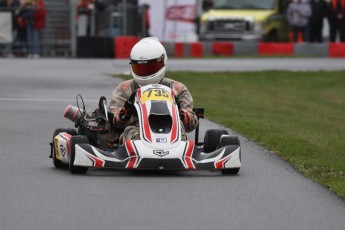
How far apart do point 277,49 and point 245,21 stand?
64.1 inches

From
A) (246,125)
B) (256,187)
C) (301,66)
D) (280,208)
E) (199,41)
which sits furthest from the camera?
(199,41)

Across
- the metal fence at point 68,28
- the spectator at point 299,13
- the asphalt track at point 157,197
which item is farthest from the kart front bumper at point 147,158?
the spectator at point 299,13

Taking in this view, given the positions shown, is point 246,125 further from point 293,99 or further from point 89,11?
point 89,11

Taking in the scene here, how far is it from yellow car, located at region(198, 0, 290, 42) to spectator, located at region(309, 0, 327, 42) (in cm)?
77

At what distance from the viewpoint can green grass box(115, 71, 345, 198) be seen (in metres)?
12.8

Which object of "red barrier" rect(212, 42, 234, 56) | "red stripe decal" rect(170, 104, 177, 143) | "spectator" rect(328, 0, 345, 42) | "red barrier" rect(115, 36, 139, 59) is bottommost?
"red barrier" rect(212, 42, 234, 56)

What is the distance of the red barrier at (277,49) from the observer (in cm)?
3794

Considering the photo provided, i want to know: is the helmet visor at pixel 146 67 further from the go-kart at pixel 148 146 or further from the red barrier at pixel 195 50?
the red barrier at pixel 195 50

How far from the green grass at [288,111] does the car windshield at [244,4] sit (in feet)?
30.6

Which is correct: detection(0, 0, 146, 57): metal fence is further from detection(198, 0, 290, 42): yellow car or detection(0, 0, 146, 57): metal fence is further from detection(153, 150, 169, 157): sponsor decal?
detection(153, 150, 169, 157): sponsor decal

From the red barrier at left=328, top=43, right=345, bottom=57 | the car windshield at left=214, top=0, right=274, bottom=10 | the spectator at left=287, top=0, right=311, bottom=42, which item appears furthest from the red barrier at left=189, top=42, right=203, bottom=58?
the red barrier at left=328, top=43, right=345, bottom=57

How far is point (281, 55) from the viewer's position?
37594mm

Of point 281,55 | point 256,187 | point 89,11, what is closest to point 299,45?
point 281,55

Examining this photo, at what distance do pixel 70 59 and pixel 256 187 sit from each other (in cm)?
2339
